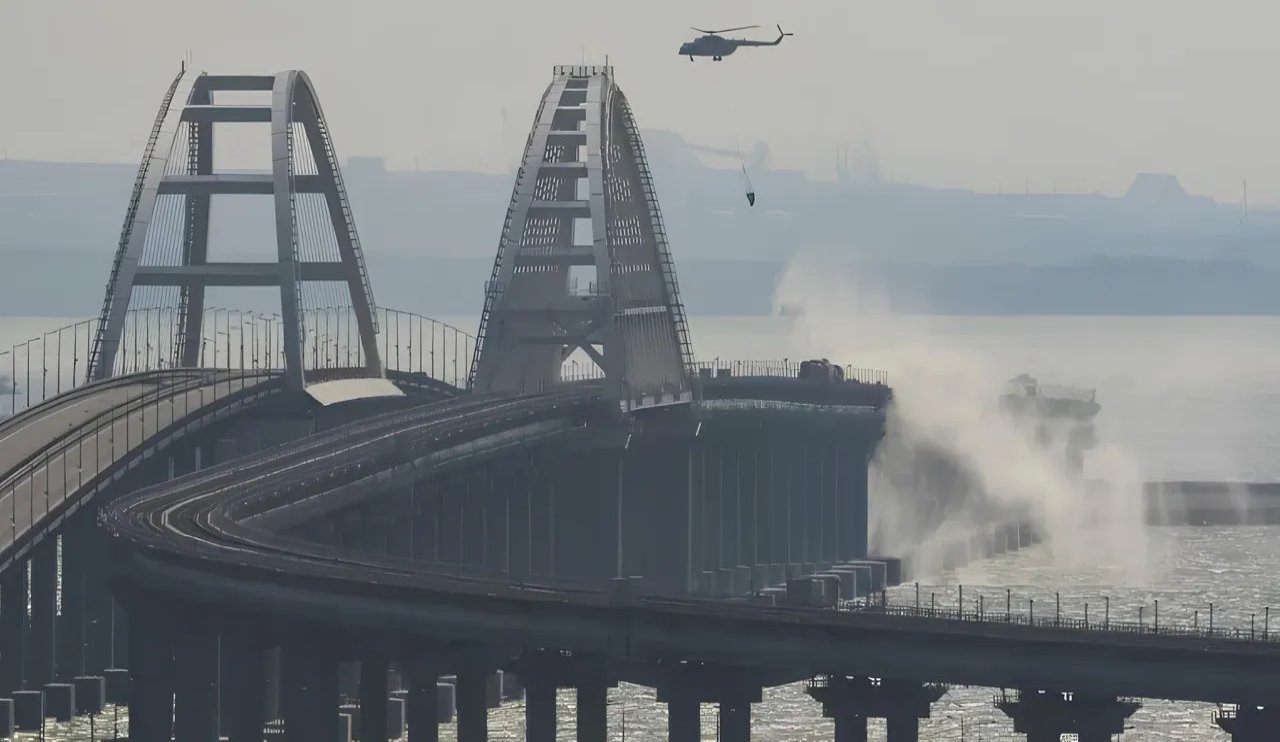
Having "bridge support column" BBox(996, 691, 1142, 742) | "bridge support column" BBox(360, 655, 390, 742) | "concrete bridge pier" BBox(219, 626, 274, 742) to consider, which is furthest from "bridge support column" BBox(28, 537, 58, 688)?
"bridge support column" BBox(996, 691, 1142, 742)

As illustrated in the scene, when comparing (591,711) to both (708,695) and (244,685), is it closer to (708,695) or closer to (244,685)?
(708,695)

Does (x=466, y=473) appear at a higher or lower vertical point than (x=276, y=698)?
higher

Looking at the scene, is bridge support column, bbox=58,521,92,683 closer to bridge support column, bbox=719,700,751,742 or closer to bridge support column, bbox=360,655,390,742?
bridge support column, bbox=360,655,390,742

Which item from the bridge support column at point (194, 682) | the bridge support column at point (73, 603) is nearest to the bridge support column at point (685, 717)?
the bridge support column at point (194, 682)

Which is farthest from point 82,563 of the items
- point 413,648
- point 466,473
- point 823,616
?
point 823,616

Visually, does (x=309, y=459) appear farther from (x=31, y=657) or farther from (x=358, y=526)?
(x=31, y=657)

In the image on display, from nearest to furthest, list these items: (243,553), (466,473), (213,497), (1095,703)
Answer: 1. (1095,703)
2. (243,553)
3. (213,497)
4. (466,473)

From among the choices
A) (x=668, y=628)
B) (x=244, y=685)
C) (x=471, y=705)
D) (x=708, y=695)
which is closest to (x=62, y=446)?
(x=244, y=685)
